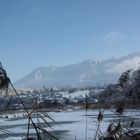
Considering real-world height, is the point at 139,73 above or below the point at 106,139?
above

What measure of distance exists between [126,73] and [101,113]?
0.62 m

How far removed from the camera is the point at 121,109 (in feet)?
11.6

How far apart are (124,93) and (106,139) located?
1217 millimetres

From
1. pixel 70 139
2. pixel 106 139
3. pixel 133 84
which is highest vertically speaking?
pixel 133 84

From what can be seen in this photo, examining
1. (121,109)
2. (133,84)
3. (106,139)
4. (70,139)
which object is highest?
(133,84)

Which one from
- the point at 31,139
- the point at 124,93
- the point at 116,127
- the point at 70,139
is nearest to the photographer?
the point at 31,139

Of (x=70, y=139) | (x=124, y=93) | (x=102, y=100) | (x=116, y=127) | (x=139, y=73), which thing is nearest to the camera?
(x=116, y=127)

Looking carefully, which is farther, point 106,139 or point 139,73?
point 139,73

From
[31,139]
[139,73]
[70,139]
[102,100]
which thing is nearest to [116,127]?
[31,139]

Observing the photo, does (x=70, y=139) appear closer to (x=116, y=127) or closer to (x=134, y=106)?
Answer: (x=134, y=106)

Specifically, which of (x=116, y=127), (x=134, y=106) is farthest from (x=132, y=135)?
(x=134, y=106)

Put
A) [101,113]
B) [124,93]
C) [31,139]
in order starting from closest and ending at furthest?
[31,139]
[101,113]
[124,93]

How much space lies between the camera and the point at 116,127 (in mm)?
3355

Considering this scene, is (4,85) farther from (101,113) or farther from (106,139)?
(101,113)
